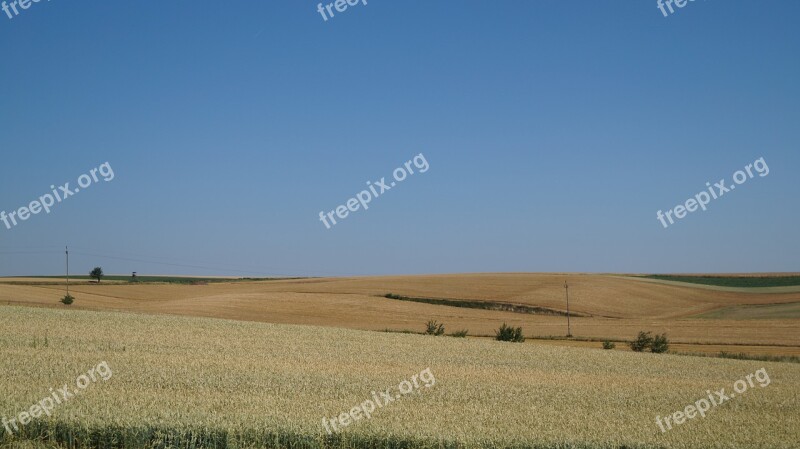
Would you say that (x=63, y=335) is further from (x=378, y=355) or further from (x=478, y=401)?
(x=478, y=401)

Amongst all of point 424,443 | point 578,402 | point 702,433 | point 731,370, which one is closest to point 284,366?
point 578,402

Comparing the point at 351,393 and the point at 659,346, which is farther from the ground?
the point at 351,393

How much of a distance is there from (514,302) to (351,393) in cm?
5454

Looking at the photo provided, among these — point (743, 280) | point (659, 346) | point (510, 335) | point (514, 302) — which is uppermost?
point (514, 302)

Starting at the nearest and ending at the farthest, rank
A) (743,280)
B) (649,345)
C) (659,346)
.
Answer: (659,346)
(649,345)
(743,280)

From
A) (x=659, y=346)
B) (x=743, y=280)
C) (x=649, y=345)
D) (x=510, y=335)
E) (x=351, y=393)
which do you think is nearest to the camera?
(x=351, y=393)

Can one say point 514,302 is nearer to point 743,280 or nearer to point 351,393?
point 351,393

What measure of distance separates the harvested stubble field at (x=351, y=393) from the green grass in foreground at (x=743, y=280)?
8465 cm

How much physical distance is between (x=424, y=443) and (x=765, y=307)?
70.7 m

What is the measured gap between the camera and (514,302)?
6794 cm

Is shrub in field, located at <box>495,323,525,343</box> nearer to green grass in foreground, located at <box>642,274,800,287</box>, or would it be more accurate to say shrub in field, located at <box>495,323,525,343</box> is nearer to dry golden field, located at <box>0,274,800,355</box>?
dry golden field, located at <box>0,274,800,355</box>

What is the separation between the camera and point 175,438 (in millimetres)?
10461

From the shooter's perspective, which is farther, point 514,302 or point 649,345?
point 514,302

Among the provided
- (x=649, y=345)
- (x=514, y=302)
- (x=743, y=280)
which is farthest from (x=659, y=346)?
(x=743, y=280)
